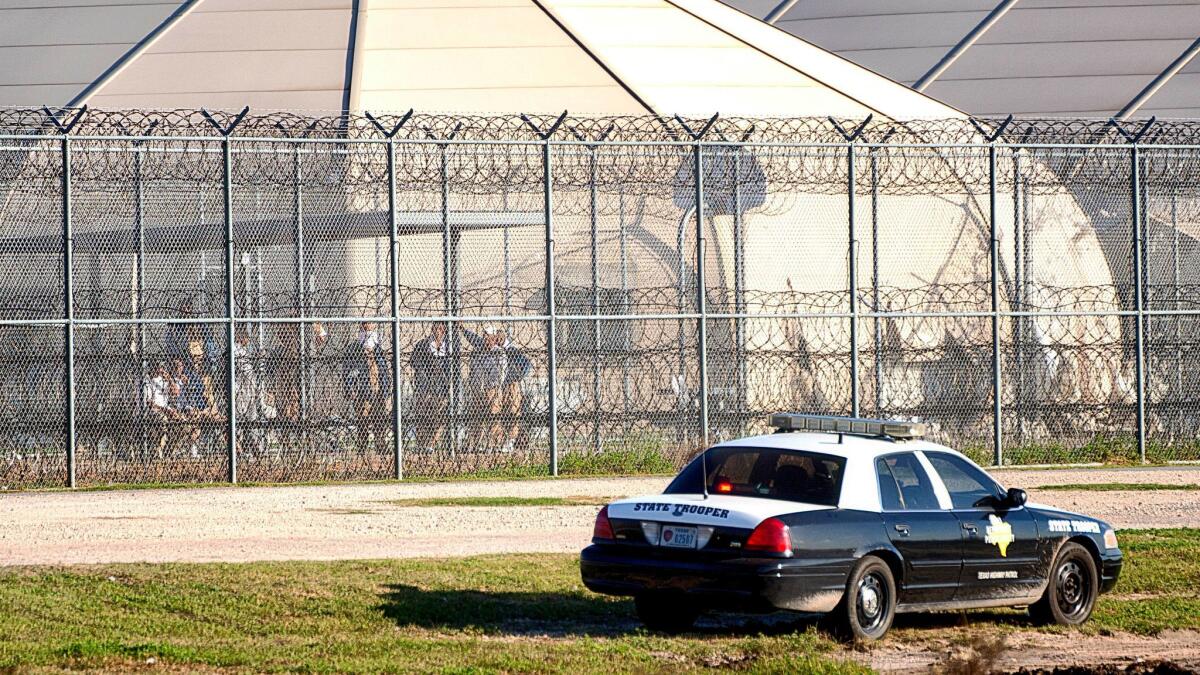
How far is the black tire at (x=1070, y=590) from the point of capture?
33.6 feet

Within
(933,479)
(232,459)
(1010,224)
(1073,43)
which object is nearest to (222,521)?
(232,459)

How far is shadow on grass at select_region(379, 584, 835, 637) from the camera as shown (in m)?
9.59

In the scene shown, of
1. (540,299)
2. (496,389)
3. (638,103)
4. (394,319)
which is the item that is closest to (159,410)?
(394,319)

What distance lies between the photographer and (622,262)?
66.8ft

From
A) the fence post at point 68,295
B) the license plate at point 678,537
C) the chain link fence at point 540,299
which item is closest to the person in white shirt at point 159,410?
the chain link fence at point 540,299

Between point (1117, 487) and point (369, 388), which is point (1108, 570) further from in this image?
point (369, 388)

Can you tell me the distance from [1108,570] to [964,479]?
3.57 feet

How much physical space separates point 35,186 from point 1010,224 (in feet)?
42.6

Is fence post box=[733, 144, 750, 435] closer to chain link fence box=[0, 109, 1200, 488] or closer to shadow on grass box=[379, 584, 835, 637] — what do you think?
chain link fence box=[0, 109, 1200, 488]

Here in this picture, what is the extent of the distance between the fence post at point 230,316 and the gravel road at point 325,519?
0.61 metres

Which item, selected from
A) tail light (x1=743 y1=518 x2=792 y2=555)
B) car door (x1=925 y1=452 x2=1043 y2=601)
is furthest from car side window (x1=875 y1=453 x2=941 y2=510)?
tail light (x1=743 y1=518 x2=792 y2=555)

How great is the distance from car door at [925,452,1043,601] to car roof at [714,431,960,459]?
0.20 m

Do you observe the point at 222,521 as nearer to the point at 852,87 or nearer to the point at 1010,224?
the point at 1010,224

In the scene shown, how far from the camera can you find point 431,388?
18922 mm
